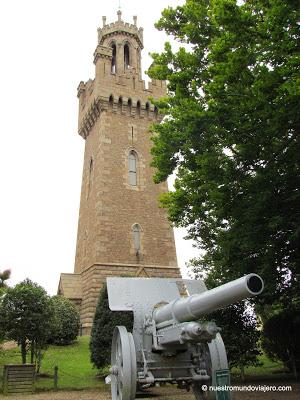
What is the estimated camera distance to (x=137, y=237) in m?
23.3

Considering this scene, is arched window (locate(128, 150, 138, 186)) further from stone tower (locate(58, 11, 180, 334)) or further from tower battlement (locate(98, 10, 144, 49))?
tower battlement (locate(98, 10, 144, 49))

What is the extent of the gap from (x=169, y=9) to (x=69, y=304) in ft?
44.1

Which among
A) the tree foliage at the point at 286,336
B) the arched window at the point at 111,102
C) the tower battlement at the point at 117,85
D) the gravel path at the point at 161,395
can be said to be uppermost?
the tower battlement at the point at 117,85

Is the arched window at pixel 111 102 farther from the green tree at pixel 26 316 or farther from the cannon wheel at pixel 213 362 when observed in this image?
the cannon wheel at pixel 213 362

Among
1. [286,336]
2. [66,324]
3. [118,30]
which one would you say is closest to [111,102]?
[118,30]

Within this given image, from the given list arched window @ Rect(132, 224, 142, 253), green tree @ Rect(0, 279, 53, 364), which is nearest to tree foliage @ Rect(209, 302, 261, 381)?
green tree @ Rect(0, 279, 53, 364)

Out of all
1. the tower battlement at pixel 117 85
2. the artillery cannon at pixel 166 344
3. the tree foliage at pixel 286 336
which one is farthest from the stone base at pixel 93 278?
the artillery cannon at pixel 166 344

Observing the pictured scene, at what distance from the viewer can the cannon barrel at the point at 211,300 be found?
18.0 feet

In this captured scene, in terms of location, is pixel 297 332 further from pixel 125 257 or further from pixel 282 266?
pixel 125 257

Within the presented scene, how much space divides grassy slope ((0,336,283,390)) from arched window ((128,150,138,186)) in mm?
9751

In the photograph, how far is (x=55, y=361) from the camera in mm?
15469

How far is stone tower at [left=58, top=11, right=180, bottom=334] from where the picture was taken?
72.7ft

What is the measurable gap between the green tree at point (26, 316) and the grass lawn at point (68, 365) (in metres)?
0.88

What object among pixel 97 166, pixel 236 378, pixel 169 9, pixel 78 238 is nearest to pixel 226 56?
pixel 169 9
